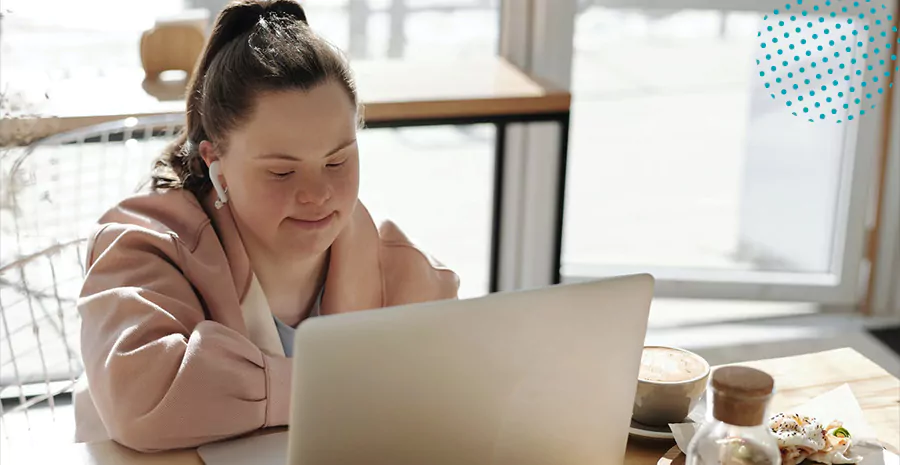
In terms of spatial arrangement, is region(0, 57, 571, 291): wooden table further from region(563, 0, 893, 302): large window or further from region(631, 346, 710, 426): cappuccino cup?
region(631, 346, 710, 426): cappuccino cup

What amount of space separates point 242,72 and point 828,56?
7.29ft

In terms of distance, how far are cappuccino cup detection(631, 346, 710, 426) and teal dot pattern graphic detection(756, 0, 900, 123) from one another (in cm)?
206

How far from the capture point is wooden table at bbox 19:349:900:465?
1.09 meters

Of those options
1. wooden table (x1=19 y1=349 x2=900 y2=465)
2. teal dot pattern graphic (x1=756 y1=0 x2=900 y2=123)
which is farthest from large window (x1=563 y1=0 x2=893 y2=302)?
wooden table (x1=19 y1=349 x2=900 y2=465)

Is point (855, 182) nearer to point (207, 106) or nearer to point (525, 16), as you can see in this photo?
point (525, 16)

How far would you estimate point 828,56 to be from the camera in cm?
305

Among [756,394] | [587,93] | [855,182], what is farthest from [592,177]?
[756,394]

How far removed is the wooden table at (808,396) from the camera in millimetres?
1092

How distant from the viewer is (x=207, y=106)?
4.39 ft

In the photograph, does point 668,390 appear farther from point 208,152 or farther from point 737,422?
point 208,152

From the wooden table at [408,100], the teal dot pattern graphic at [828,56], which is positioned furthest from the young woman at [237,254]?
the teal dot pattern graphic at [828,56]

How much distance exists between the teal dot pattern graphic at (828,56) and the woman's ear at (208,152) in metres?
2.09

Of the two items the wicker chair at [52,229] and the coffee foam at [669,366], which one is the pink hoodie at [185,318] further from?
Result: the wicker chair at [52,229]

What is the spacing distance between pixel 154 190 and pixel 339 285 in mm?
263
